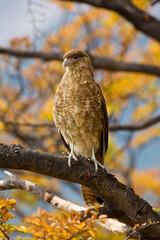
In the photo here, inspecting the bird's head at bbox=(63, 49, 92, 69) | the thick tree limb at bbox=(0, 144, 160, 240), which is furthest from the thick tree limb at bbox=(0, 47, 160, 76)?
the thick tree limb at bbox=(0, 144, 160, 240)

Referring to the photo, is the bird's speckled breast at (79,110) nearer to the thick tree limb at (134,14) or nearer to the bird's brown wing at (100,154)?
the bird's brown wing at (100,154)

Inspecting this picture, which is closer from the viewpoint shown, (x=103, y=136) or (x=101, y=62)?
(x=103, y=136)

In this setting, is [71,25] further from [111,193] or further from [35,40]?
[111,193]

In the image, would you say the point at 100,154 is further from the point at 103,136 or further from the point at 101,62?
the point at 101,62

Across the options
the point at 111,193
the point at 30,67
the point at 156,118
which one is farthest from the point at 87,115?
the point at 30,67

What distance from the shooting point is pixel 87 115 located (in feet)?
11.8

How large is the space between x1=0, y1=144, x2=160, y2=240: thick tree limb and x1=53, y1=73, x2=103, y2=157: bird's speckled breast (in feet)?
2.81

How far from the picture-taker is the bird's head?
3879mm

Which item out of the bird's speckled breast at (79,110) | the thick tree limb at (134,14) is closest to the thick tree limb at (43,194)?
the bird's speckled breast at (79,110)

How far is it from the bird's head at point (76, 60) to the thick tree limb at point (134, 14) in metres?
2.46

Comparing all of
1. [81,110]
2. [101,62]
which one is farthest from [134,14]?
[81,110]

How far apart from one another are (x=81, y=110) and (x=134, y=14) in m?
3.23

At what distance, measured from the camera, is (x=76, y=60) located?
12.8ft

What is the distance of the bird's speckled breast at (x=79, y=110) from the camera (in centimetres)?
358
